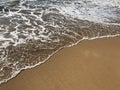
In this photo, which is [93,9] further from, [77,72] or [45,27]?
[77,72]

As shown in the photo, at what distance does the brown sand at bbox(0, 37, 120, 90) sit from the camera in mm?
3559

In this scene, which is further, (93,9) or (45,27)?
(93,9)

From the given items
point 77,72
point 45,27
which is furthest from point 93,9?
point 77,72

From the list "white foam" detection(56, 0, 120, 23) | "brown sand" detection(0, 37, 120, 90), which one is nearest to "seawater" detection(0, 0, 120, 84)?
"white foam" detection(56, 0, 120, 23)

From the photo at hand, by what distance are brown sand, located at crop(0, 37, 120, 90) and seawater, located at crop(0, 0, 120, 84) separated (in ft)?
0.70

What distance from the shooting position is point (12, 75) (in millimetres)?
3781

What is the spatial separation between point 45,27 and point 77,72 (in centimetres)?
216

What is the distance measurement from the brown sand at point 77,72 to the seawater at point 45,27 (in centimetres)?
21

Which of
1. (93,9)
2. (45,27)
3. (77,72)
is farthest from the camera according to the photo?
(93,9)

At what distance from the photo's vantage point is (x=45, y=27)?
5688mm

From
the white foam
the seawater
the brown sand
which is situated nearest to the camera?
the brown sand

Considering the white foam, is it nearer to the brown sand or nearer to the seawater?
the seawater

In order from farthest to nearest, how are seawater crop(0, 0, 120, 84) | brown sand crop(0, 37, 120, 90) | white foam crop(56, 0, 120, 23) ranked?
white foam crop(56, 0, 120, 23)
seawater crop(0, 0, 120, 84)
brown sand crop(0, 37, 120, 90)

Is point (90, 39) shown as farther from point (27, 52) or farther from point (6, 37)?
point (6, 37)
